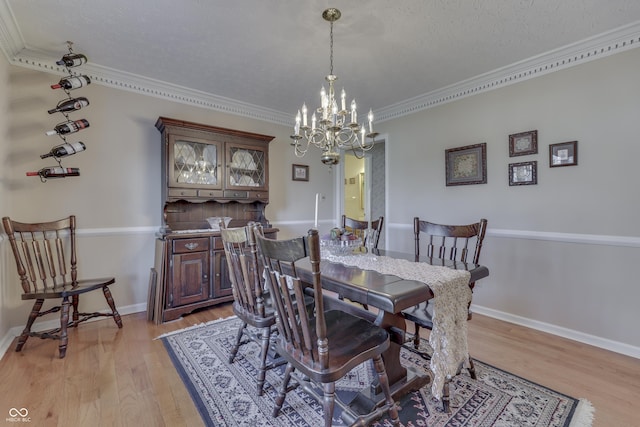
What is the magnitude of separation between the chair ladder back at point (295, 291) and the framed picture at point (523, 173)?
2.61 meters

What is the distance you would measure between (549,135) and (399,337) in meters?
2.41

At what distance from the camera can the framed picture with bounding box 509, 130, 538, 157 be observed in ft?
8.81

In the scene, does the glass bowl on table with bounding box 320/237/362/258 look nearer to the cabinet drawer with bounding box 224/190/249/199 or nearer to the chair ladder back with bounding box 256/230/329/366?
the chair ladder back with bounding box 256/230/329/366

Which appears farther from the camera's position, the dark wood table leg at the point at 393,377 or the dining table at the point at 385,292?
the dark wood table leg at the point at 393,377

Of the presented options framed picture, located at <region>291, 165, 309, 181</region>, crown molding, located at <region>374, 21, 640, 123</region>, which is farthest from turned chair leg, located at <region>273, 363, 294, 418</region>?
crown molding, located at <region>374, 21, 640, 123</region>

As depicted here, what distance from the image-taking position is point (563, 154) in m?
2.52

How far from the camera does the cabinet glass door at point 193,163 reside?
301cm

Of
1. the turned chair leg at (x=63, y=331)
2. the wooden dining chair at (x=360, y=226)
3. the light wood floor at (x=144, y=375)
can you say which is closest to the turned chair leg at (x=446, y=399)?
the light wood floor at (x=144, y=375)

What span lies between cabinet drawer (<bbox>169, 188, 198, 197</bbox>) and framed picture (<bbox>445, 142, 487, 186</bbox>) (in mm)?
2916

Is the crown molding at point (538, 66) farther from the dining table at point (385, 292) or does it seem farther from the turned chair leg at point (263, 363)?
the turned chair leg at point (263, 363)

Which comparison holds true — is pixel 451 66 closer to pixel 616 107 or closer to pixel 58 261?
pixel 616 107

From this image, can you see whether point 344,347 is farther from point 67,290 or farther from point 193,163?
point 193,163

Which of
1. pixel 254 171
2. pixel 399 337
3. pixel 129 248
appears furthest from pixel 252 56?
pixel 399 337

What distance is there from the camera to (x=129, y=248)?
303 centimetres
